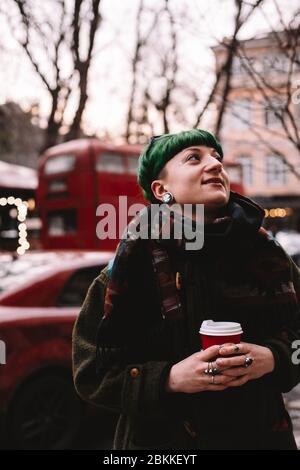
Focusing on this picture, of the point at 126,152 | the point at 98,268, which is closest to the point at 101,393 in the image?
the point at 98,268

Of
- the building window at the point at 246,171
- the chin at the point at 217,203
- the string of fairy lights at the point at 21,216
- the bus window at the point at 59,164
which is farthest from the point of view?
the building window at the point at 246,171

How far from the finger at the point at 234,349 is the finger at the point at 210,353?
12 millimetres

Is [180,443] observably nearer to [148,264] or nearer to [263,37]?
[148,264]

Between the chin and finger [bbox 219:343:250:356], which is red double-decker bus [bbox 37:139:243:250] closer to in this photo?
the chin

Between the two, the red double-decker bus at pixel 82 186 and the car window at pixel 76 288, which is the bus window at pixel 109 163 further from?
the car window at pixel 76 288

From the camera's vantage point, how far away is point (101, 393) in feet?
5.35

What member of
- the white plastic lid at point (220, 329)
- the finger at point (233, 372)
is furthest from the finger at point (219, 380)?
the white plastic lid at point (220, 329)

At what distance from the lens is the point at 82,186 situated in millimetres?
12227

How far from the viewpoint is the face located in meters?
1.68

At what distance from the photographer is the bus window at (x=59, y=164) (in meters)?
12.4

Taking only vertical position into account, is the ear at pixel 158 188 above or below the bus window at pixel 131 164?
below

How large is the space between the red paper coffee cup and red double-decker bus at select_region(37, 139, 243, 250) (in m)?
10.3

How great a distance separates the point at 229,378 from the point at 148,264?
15.4 inches

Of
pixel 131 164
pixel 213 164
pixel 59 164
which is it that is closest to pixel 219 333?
pixel 213 164
